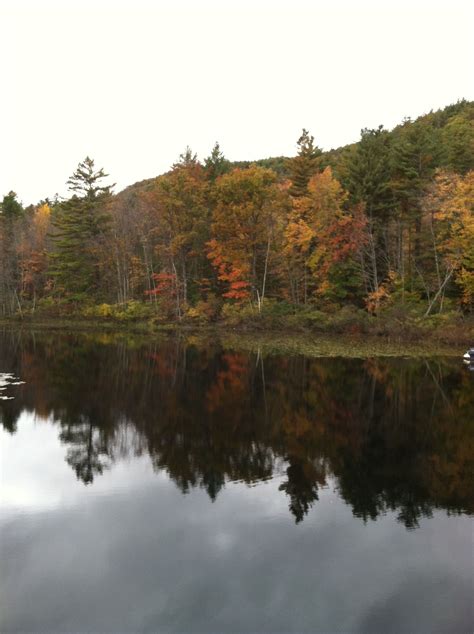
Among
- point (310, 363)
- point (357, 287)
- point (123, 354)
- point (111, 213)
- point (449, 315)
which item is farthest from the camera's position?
point (111, 213)

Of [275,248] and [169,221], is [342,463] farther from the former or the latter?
[169,221]

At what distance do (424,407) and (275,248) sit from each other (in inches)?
1237

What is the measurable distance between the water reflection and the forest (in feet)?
46.9

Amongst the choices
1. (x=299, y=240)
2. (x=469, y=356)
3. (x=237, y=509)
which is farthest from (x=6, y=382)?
(x=299, y=240)

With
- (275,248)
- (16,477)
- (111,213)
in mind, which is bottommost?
(16,477)

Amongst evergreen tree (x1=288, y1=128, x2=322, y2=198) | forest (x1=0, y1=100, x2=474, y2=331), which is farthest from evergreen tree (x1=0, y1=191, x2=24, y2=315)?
evergreen tree (x1=288, y1=128, x2=322, y2=198)

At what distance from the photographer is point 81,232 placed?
191ft

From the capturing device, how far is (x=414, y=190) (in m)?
41.1

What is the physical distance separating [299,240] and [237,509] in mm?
35811

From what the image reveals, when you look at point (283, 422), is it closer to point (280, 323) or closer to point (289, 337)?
point (289, 337)

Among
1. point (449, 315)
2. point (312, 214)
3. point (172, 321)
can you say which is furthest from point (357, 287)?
point (172, 321)

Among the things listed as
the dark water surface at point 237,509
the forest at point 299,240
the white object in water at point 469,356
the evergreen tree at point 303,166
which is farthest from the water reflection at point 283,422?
the evergreen tree at point 303,166

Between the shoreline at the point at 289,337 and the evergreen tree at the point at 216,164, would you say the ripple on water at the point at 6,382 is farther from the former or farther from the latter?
the evergreen tree at the point at 216,164

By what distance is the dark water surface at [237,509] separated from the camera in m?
6.74
